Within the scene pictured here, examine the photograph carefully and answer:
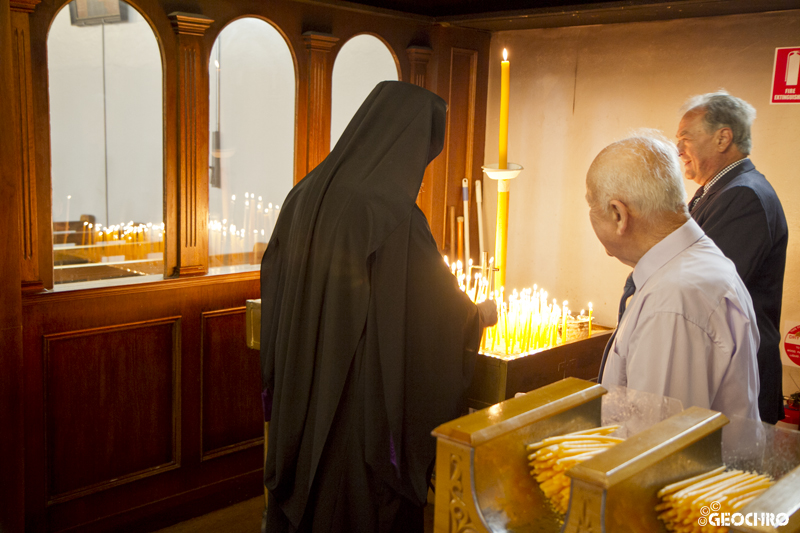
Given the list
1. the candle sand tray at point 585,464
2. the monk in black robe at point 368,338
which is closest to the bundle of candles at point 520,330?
the monk in black robe at point 368,338

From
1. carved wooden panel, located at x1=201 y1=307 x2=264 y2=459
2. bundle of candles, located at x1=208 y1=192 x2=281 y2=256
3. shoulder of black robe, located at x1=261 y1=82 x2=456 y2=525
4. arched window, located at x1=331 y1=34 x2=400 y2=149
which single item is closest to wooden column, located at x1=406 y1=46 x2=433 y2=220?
arched window, located at x1=331 y1=34 x2=400 y2=149

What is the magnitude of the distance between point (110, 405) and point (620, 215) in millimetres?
2868

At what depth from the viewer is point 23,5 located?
2920 mm

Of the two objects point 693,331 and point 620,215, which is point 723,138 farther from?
point 693,331

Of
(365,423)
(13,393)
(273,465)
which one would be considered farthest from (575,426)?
(13,393)

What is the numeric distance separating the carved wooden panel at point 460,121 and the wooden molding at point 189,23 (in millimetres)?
1782

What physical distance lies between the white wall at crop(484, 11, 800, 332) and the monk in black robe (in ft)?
7.13

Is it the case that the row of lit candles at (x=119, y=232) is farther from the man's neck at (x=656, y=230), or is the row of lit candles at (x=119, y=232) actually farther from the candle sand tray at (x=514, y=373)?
the man's neck at (x=656, y=230)

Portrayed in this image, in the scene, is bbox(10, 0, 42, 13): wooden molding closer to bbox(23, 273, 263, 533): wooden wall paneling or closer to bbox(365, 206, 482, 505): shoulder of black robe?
bbox(23, 273, 263, 533): wooden wall paneling

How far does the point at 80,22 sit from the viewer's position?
10.5 feet

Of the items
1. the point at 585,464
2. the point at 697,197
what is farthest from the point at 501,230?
the point at 585,464

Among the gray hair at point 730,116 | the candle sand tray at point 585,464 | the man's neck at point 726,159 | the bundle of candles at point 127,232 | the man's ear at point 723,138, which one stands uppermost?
the gray hair at point 730,116

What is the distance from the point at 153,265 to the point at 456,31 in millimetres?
2572

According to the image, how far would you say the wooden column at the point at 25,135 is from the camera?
9.62 ft
